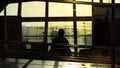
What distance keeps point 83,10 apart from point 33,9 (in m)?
0.41

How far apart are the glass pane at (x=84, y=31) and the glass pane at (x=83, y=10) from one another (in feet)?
0.23

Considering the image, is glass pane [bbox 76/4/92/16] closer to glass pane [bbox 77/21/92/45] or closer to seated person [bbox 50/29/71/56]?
glass pane [bbox 77/21/92/45]

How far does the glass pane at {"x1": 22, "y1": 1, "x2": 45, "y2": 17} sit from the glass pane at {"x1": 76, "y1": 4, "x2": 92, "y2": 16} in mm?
282

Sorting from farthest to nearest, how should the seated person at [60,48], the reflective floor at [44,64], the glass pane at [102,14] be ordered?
the glass pane at [102,14], the seated person at [60,48], the reflective floor at [44,64]

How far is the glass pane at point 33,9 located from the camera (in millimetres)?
2922

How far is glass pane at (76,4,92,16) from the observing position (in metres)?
2.86

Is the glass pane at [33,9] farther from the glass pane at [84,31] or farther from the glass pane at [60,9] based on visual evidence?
the glass pane at [84,31]

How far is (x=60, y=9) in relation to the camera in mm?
2979

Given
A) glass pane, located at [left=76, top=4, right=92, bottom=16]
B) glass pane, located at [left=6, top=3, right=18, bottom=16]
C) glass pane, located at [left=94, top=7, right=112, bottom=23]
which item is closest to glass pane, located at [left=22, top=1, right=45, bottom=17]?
glass pane, located at [left=6, top=3, right=18, bottom=16]

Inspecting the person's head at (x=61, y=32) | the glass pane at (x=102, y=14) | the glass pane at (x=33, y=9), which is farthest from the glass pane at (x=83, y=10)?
the glass pane at (x=33, y=9)

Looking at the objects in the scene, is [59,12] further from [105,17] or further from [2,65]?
[2,65]

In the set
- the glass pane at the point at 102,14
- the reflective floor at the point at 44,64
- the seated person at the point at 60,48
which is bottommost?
the reflective floor at the point at 44,64

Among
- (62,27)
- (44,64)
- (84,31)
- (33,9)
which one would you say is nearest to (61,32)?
(62,27)

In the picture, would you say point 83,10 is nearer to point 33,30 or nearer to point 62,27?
point 62,27
